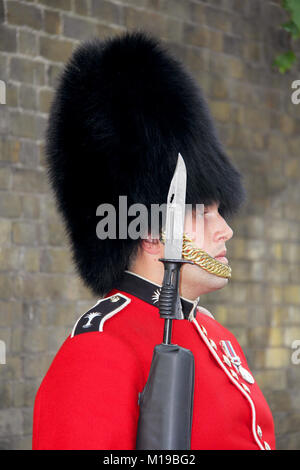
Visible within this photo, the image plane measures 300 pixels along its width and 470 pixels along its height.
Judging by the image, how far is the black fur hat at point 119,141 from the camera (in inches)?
81.7

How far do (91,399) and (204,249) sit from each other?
568 millimetres

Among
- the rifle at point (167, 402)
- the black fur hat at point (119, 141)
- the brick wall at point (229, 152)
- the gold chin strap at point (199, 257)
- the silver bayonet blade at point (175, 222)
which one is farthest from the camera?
the brick wall at point (229, 152)

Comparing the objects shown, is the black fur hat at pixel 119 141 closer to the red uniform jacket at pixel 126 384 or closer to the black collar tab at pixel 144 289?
the black collar tab at pixel 144 289

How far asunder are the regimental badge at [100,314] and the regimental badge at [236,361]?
1.40ft

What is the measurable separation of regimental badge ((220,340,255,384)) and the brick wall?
2.89 metres

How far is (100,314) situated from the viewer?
74.1 inches

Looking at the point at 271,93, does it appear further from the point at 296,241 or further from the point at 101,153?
the point at 101,153

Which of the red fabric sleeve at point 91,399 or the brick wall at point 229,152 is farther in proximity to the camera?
the brick wall at point 229,152

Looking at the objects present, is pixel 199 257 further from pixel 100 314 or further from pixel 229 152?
pixel 229 152

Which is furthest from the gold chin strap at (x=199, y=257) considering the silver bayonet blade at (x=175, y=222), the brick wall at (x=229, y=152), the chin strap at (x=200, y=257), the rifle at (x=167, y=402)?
the brick wall at (x=229, y=152)

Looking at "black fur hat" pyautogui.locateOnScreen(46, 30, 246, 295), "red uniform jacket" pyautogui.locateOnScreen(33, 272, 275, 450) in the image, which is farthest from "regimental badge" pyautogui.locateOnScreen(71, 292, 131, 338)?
"black fur hat" pyautogui.locateOnScreen(46, 30, 246, 295)

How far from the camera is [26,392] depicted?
4938 millimetres

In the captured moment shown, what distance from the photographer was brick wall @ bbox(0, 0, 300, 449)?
4.96m

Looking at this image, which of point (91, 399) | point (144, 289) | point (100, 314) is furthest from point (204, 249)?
point (91, 399)
